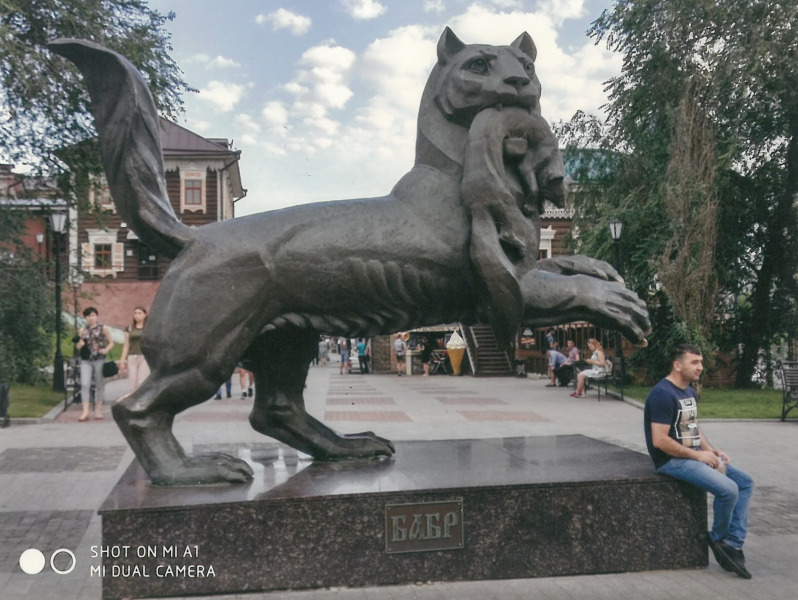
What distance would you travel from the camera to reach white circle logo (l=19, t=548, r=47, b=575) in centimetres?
508

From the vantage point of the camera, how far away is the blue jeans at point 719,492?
4.86 meters

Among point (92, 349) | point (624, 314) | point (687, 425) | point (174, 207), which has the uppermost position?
point (174, 207)

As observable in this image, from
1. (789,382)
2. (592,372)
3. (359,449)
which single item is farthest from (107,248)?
(359,449)

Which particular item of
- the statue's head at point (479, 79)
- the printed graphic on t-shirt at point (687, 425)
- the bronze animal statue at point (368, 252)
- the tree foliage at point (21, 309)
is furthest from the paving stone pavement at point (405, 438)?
the tree foliage at point (21, 309)

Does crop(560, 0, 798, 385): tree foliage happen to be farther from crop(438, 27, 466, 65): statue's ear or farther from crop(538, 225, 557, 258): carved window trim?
crop(538, 225, 557, 258): carved window trim

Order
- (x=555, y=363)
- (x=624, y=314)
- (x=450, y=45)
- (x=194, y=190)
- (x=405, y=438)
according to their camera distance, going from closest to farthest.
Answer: (x=624, y=314)
(x=450, y=45)
(x=405, y=438)
(x=555, y=363)
(x=194, y=190)

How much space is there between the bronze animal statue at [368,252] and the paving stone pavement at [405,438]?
128cm

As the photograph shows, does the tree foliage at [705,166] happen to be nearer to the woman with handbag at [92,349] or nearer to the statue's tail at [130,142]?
the woman with handbag at [92,349]

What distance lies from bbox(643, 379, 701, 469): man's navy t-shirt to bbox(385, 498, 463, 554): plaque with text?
137cm

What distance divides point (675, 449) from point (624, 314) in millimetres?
863

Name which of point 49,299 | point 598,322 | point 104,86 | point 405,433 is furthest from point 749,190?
point 104,86

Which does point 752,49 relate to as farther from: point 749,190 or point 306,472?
point 306,472

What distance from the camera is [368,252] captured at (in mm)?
4918

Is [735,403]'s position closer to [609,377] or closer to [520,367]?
[609,377]
